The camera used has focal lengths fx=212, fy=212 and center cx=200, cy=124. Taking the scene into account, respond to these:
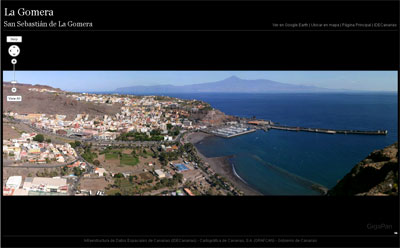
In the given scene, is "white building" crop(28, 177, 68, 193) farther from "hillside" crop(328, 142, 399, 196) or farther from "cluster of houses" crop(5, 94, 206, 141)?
"hillside" crop(328, 142, 399, 196)

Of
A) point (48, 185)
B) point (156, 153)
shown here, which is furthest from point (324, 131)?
point (48, 185)

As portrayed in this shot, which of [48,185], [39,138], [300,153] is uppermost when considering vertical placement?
[39,138]

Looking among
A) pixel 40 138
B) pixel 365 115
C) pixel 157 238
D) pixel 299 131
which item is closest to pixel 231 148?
pixel 299 131

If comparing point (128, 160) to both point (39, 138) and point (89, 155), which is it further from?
point (39, 138)

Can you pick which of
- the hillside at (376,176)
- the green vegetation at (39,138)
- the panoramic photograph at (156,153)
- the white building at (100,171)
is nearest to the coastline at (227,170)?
the panoramic photograph at (156,153)

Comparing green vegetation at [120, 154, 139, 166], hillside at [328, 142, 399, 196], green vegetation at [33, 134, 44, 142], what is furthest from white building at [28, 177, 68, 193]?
hillside at [328, 142, 399, 196]
